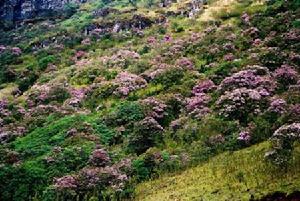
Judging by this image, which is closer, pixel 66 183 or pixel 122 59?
pixel 66 183

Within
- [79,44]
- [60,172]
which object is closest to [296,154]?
[60,172]

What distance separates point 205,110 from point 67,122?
13.3m

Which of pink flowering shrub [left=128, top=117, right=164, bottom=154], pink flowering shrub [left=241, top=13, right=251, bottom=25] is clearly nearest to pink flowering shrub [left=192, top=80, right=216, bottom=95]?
pink flowering shrub [left=128, top=117, right=164, bottom=154]

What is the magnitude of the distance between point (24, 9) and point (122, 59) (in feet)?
174

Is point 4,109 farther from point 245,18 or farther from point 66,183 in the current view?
point 245,18

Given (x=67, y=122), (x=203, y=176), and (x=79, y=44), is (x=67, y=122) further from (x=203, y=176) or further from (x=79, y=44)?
(x=79, y=44)

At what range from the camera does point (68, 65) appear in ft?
240

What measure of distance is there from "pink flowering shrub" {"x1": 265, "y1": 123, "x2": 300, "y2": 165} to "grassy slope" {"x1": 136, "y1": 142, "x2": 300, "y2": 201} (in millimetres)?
548

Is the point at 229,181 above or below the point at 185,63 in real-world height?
above

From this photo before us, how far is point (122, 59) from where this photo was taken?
214ft

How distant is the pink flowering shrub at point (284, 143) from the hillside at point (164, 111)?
0.23ft

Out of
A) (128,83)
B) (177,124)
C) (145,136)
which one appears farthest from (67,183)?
(128,83)

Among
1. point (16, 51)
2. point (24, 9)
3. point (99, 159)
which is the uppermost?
point (99, 159)

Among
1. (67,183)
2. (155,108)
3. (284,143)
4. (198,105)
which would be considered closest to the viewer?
(284,143)
